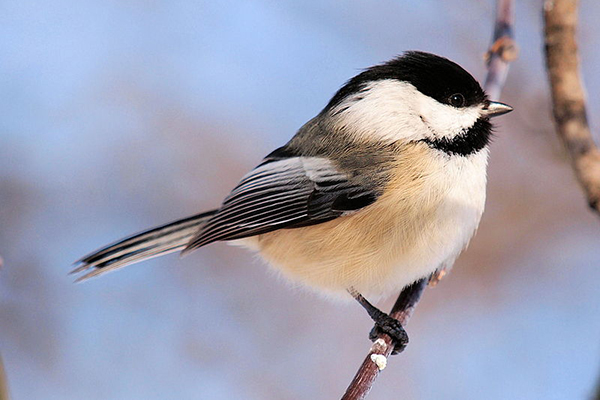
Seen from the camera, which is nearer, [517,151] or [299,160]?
[299,160]

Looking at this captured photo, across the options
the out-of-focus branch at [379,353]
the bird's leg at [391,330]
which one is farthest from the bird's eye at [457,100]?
the bird's leg at [391,330]

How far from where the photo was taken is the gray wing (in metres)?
1.80

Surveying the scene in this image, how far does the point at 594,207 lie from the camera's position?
4.10ft

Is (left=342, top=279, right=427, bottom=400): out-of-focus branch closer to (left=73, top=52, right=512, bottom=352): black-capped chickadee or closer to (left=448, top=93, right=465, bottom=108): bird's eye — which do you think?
(left=73, top=52, right=512, bottom=352): black-capped chickadee

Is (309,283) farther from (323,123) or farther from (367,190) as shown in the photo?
(323,123)

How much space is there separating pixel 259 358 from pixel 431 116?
58.6 inches

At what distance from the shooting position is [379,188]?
1755 millimetres

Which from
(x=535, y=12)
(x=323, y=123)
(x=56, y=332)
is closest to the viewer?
(x=323, y=123)

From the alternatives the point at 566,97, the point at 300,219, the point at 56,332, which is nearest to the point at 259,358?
the point at 56,332

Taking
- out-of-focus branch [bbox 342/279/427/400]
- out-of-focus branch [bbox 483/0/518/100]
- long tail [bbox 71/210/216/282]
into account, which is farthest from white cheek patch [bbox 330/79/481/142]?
long tail [bbox 71/210/216/282]

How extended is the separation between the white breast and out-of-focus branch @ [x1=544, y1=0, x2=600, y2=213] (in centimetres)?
31

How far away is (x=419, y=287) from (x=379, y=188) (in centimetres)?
30

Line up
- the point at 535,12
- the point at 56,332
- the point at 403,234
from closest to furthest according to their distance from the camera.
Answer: the point at 403,234
the point at 56,332
the point at 535,12

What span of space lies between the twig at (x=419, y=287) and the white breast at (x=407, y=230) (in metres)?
0.05
